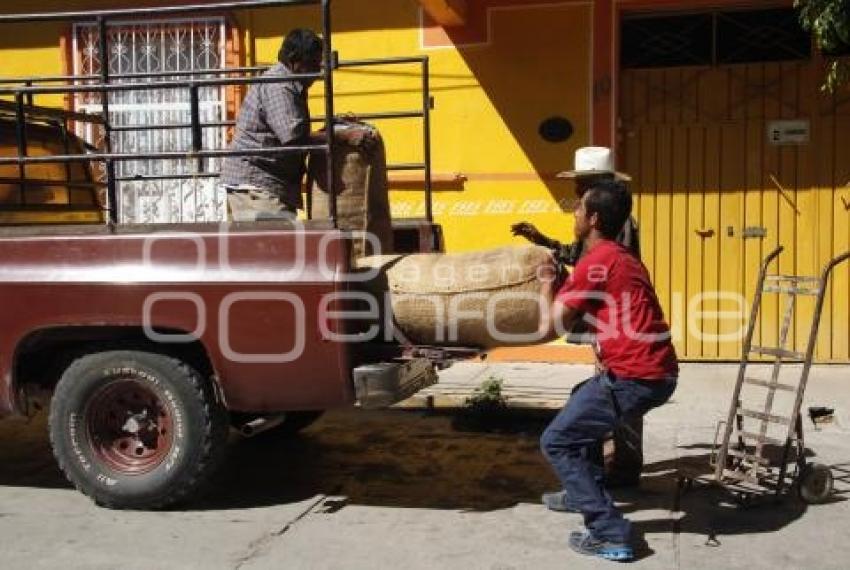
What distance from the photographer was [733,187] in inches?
333

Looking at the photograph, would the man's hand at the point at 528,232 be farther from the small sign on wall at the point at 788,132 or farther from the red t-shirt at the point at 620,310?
the small sign on wall at the point at 788,132

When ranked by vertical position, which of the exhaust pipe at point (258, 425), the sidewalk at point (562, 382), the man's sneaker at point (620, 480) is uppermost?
the exhaust pipe at point (258, 425)

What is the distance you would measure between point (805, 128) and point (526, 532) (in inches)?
211

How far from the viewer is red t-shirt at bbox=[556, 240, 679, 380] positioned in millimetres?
4098

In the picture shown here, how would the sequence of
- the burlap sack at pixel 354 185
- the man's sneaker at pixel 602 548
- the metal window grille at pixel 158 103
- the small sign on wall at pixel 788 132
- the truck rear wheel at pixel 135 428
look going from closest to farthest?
the man's sneaker at pixel 602 548, the truck rear wheel at pixel 135 428, the burlap sack at pixel 354 185, the small sign on wall at pixel 788 132, the metal window grille at pixel 158 103

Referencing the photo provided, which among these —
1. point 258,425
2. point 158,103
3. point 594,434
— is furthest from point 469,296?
point 158,103

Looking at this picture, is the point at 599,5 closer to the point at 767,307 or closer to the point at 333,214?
the point at 767,307

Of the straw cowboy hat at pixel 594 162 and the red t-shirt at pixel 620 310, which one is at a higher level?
the straw cowboy hat at pixel 594 162

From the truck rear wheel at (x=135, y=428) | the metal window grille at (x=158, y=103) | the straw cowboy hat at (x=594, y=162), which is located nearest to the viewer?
the truck rear wheel at (x=135, y=428)

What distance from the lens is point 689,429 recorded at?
6.48 meters

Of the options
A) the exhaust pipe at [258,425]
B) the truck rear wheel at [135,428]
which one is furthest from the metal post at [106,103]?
the exhaust pipe at [258,425]

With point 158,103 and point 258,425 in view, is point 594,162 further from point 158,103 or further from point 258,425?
point 158,103

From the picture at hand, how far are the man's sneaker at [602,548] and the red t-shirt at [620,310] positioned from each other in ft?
2.36

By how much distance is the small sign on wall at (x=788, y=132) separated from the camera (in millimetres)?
8289
